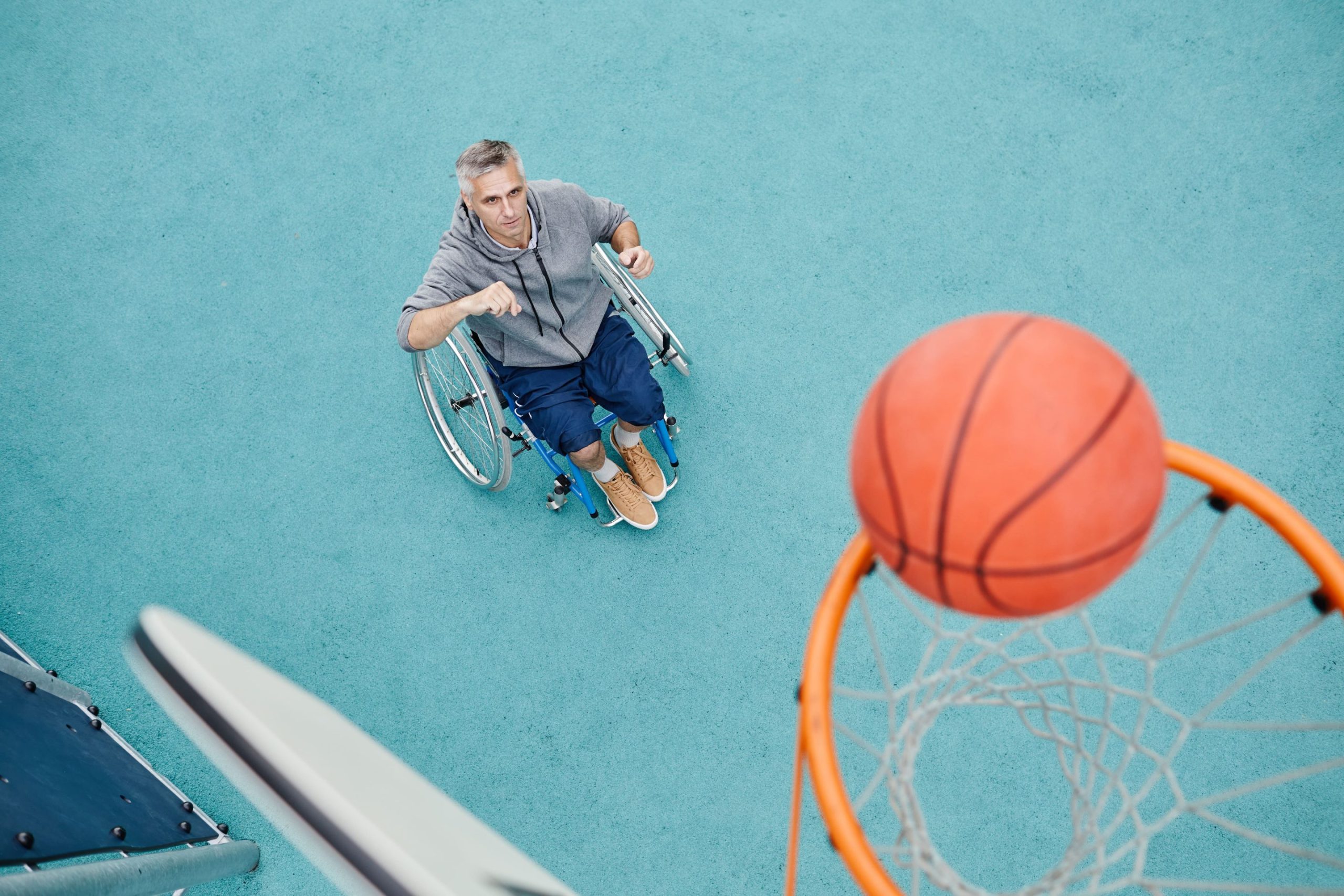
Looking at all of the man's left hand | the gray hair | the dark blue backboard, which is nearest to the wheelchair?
the man's left hand

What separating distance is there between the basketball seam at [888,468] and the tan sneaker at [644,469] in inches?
64.9

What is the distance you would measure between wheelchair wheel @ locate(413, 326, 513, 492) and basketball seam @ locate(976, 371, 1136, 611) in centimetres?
164

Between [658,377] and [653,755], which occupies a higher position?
[658,377]

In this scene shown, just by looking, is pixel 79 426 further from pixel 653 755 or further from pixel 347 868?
pixel 347 868

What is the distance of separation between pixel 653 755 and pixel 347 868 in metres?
1.61

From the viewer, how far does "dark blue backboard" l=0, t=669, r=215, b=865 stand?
189 cm

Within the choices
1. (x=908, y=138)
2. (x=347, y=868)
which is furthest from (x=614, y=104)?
(x=347, y=868)

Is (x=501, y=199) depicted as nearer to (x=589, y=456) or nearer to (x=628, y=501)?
(x=589, y=456)

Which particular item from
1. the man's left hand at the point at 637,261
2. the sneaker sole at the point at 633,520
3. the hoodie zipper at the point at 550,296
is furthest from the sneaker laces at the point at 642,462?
the man's left hand at the point at 637,261

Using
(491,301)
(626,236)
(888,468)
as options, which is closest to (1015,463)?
(888,468)

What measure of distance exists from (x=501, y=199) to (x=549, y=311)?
1.20ft

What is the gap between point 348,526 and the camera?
2928mm

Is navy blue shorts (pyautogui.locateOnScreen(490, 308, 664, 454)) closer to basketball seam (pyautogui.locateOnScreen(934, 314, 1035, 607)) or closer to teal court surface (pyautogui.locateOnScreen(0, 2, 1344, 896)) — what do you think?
teal court surface (pyautogui.locateOnScreen(0, 2, 1344, 896))

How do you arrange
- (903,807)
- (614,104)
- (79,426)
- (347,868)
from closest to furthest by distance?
(347,868) < (903,807) < (79,426) < (614,104)
